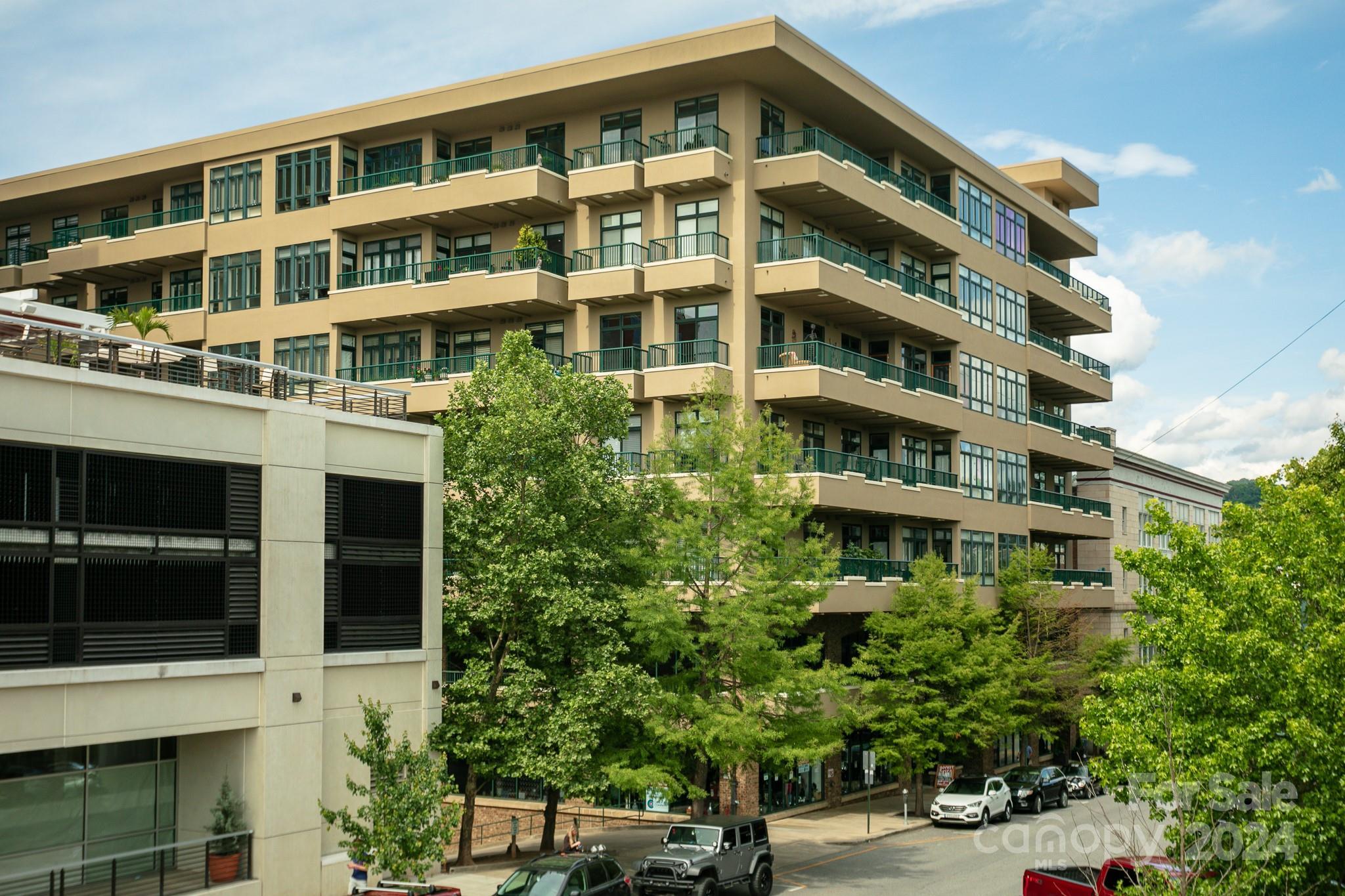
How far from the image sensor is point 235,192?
53.7 m

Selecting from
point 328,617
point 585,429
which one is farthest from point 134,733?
point 585,429

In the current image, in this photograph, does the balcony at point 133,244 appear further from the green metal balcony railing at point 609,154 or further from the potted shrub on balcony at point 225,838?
the potted shrub on balcony at point 225,838

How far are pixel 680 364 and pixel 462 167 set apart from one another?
1179cm

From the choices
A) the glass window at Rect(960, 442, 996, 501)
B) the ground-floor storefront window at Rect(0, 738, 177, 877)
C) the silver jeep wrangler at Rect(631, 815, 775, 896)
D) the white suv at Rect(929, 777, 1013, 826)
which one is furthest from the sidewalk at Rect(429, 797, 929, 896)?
the glass window at Rect(960, 442, 996, 501)

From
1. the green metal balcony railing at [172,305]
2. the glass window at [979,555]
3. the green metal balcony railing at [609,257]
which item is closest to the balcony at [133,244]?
the green metal balcony railing at [172,305]

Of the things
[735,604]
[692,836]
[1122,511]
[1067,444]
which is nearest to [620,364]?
[735,604]

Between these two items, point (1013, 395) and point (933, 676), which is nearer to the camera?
point (933, 676)

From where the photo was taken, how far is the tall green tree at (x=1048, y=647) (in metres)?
51.5

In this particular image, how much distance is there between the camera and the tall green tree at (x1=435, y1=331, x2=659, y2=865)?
31.5 m

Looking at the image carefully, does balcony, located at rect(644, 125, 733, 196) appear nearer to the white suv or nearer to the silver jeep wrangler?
the white suv

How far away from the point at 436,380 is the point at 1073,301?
35.7 m

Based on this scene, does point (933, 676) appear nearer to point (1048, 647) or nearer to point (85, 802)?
point (1048, 647)

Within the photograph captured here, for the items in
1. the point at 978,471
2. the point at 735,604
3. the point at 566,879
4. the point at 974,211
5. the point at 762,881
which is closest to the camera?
the point at 566,879

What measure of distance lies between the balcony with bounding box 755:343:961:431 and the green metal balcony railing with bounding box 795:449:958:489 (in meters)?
1.76
